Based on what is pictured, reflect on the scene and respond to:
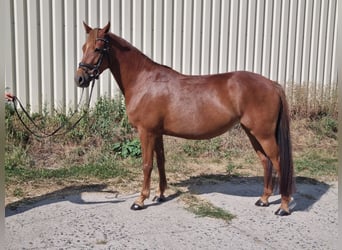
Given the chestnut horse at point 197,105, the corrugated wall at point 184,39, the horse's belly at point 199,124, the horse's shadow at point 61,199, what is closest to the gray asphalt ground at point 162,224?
the horse's shadow at point 61,199

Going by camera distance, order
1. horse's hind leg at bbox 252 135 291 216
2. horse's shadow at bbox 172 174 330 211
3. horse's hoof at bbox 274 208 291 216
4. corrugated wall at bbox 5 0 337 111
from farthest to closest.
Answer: corrugated wall at bbox 5 0 337 111 → horse's shadow at bbox 172 174 330 211 → horse's hoof at bbox 274 208 291 216 → horse's hind leg at bbox 252 135 291 216

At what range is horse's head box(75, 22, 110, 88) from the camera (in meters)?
4.24

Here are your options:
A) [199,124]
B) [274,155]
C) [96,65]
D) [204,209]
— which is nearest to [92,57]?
[96,65]

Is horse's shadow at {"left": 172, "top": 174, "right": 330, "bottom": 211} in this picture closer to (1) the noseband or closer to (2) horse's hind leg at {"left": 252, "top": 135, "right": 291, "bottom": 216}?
(2) horse's hind leg at {"left": 252, "top": 135, "right": 291, "bottom": 216}

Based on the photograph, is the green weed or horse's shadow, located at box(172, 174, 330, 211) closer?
the green weed

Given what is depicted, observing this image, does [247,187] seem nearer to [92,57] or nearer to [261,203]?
[261,203]

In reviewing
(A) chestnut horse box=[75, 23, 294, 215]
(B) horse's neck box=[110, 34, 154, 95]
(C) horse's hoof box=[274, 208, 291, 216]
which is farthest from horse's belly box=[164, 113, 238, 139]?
(C) horse's hoof box=[274, 208, 291, 216]

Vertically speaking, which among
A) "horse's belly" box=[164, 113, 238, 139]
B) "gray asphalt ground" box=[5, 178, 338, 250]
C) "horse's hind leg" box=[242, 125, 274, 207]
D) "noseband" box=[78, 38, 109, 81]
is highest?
"noseband" box=[78, 38, 109, 81]

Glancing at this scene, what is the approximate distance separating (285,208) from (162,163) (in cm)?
145

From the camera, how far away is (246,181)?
5.66m

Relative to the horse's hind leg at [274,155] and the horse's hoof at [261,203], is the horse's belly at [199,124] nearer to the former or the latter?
the horse's hind leg at [274,155]

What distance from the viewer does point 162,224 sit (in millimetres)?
4191

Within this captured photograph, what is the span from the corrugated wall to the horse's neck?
267 cm

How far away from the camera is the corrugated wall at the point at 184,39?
6738mm
